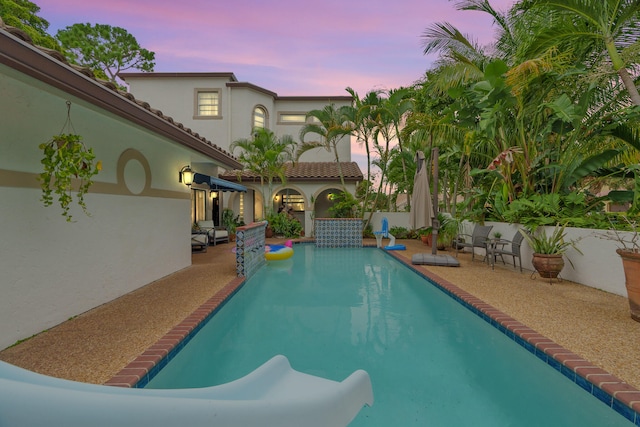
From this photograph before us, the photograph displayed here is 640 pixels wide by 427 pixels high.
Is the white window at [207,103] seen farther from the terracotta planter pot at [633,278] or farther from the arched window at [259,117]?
the terracotta planter pot at [633,278]

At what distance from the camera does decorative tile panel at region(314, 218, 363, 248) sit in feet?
49.2

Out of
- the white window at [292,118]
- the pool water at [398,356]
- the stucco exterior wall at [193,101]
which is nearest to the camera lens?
the pool water at [398,356]

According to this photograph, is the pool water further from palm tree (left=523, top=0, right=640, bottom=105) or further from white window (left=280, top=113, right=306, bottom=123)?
white window (left=280, top=113, right=306, bottom=123)

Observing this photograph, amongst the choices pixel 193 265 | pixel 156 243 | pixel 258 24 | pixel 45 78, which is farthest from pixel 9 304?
pixel 258 24

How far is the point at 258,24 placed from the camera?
13.6 m

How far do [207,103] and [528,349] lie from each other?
21252 millimetres

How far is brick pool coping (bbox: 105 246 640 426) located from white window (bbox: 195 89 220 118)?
17.7 m

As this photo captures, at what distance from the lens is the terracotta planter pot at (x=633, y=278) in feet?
15.4

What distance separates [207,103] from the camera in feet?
67.6

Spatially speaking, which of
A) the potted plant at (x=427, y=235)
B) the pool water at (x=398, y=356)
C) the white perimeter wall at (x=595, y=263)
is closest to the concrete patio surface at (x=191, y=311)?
the white perimeter wall at (x=595, y=263)

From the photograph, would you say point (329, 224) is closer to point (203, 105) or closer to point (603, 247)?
point (603, 247)

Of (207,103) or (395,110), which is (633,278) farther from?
(207,103)

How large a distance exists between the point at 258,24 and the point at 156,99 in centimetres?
1054

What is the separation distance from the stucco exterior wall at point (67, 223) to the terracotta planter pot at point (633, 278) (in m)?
8.19
